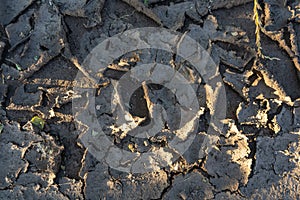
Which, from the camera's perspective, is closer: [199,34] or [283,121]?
[283,121]

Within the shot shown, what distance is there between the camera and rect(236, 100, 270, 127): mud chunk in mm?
2242

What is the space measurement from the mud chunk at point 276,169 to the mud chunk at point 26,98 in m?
1.17

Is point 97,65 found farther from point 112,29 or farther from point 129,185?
point 129,185

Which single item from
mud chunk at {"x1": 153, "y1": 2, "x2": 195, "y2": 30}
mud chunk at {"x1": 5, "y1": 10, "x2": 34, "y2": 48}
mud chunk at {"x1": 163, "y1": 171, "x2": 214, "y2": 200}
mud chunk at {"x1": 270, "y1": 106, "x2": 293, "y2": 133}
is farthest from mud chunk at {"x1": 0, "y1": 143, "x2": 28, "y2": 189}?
mud chunk at {"x1": 270, "y1": 106, "x2": 293, "y2": 133}

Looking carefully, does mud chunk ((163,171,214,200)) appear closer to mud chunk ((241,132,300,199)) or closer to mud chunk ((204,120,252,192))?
mud chunk ((204,120,252,192))

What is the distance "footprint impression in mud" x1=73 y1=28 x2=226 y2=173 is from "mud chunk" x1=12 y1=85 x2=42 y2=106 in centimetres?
20

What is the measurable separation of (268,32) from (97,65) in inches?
38.6

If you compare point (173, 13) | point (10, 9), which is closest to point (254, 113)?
point (173, 13)

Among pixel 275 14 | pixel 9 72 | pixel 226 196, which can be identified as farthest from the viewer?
pixel 275 14

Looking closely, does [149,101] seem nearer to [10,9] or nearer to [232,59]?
[232,59]

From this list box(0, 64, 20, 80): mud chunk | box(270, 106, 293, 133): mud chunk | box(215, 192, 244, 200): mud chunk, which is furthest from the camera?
box(0, 64, 20, 80): mud chunk

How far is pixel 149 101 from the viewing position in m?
2.27

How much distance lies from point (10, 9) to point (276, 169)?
1736mm

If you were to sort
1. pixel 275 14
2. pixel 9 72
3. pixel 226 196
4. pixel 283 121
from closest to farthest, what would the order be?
pixel 226 196, pixel 283 121, pixel 9 72, pixel 275 14
